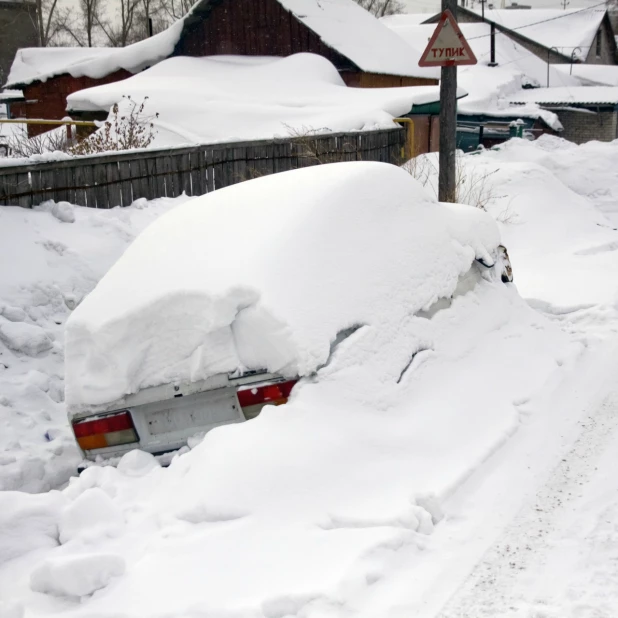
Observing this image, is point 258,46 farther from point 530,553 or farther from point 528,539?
point 530,553

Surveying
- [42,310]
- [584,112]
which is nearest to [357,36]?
[584,112]

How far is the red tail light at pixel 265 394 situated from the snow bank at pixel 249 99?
921 centimetres

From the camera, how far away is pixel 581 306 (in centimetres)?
743

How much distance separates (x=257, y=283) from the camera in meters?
4.15

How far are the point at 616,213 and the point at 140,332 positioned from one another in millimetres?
13833

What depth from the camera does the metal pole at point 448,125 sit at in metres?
9.09

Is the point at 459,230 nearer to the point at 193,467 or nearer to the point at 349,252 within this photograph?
the point at 349,252

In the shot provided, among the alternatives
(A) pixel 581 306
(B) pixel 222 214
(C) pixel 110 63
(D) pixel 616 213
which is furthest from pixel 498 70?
(B) pixel 222 214

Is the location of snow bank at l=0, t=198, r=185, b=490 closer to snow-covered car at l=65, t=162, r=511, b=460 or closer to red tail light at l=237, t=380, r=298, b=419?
snow-covered car at l=65, t=162, r=511, b=460

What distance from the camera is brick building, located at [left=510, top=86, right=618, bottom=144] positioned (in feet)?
118

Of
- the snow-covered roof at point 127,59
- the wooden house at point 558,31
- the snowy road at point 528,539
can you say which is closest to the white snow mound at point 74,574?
the snowy road at point 528,539

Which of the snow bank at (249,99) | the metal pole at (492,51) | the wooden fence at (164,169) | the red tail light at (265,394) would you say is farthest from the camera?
the metal pole at (492,51)

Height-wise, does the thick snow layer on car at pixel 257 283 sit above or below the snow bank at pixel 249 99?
below

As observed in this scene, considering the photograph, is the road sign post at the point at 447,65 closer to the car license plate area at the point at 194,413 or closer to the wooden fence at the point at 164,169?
the wooden fence at the point at 164,169
